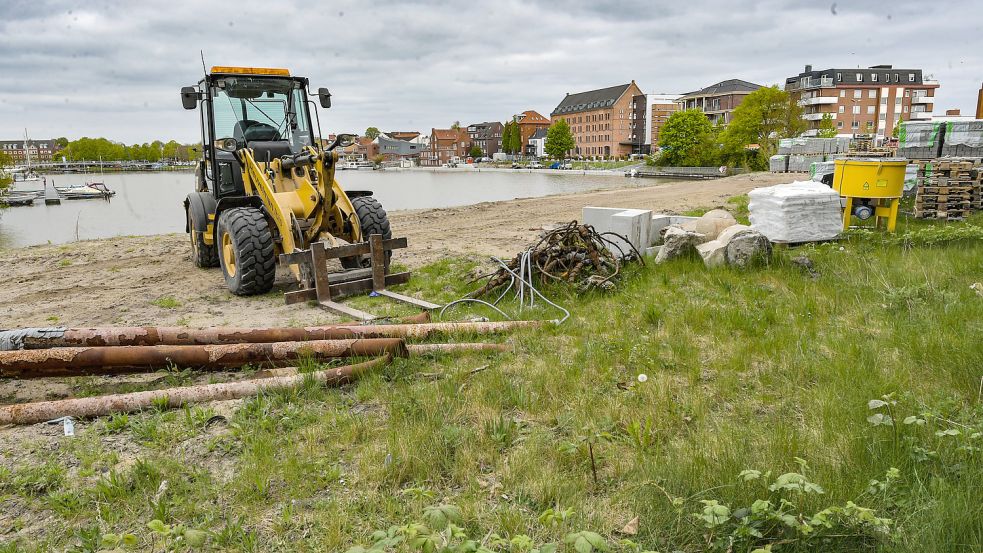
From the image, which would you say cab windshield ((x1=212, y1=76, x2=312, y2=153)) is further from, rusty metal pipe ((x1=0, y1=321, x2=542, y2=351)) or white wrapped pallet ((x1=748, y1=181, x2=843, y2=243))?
white wrapped pallet ((x1=748, y1=181, x2=843, y2=243))

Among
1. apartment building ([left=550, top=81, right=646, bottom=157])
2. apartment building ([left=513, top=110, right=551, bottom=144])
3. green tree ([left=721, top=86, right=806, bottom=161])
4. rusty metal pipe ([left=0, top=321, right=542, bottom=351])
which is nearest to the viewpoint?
rusty metal pipe ([left=0, top=321, right=542, bottom=351])

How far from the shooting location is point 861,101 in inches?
3671

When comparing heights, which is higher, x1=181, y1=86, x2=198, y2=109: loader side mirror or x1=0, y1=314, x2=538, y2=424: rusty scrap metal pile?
x1=181, y1=86, x2=198, y2=109: loader side mirror

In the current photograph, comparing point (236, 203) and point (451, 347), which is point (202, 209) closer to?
point (236, 203)

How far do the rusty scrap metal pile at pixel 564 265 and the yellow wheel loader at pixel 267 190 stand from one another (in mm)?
1603

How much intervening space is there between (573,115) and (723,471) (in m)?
136

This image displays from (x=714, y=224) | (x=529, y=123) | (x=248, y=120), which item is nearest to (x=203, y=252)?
(x=248, y=120)

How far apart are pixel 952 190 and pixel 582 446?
12.0 metres

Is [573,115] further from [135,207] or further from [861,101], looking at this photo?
[135,207]

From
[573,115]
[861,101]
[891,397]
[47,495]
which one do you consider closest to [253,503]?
[47,495]

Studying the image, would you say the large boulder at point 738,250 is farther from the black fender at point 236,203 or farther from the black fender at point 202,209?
the black fender at point 202,209

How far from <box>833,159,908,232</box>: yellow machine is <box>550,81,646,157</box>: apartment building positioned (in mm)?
112184

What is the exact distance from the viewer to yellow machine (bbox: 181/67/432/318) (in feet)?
25.8

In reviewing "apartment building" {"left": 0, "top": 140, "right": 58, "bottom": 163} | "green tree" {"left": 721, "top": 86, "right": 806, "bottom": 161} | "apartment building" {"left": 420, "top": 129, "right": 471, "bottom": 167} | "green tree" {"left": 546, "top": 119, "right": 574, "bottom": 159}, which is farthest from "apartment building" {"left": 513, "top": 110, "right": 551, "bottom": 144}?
"apartment building" {"left": 0, "top": 140, "right": 58, "bottom": 163}
